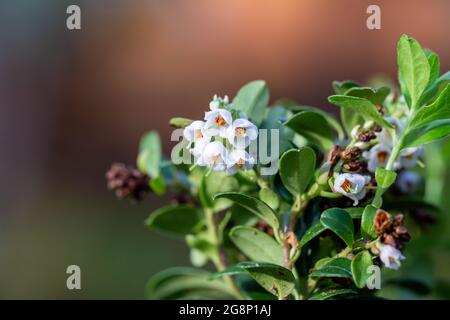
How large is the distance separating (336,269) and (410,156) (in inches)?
9.0

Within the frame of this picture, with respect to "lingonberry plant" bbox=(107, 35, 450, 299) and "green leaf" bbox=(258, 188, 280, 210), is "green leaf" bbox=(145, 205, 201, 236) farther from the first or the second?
"green leaf" bbox=(258, 188, 280, 210)

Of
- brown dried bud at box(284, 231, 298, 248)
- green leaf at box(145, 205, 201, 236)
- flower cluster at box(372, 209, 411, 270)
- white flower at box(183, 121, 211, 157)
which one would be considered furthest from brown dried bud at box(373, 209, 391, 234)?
green leaf at box(145, 205, 201, 236)

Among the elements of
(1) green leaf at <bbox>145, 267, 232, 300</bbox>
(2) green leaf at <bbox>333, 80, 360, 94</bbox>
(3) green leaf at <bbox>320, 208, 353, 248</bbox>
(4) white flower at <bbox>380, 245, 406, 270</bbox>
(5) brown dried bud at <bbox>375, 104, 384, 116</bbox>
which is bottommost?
(1) green leaf at <bbox>145, 267, 232, 300</bbox>

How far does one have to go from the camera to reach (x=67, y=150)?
4086mm

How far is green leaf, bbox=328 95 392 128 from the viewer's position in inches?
28.7

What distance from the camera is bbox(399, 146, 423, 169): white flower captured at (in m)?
0.83

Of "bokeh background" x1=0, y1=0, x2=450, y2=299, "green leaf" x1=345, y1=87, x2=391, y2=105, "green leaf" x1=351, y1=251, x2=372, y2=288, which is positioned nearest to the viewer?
"green leaf" x1=351, y1=251, x2=372, y2=288

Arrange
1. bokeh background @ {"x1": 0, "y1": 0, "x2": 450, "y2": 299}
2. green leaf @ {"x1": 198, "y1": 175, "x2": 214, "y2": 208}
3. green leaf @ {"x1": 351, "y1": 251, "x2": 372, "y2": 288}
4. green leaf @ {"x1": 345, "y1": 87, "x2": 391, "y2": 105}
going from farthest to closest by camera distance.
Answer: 1. bokeh background @ {"x1": 0, "y1": 0, "x2": 450, "y2": 299}
2. green leaf @ {"x1": 198, "y1": 175, "x2": 214, "y2": 208}
3. green leaf @ {"x1": 345, "y1": 87, "x2": 391, "y2": 105}
4. green leaf @ {"x1": 351, "y1": 251, "x2": 372, "y2": 288}

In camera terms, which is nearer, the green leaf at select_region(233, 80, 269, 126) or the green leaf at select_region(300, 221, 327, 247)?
the green leaf at select_region(300, 221, 327, 247)

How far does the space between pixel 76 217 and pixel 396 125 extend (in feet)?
9.91

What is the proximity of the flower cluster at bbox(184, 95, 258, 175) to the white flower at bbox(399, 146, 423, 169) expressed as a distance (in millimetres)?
229

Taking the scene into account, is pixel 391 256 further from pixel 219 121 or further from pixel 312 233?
pixel 219 121

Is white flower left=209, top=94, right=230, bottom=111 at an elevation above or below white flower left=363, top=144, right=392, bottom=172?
above
